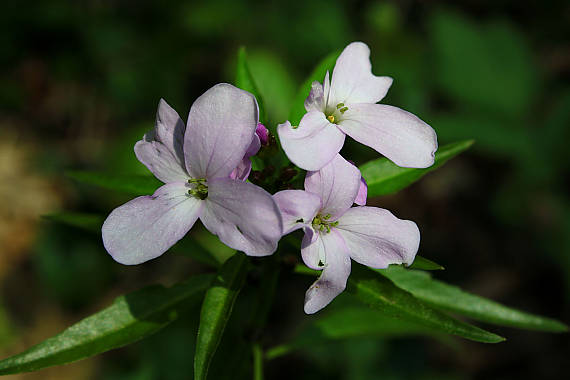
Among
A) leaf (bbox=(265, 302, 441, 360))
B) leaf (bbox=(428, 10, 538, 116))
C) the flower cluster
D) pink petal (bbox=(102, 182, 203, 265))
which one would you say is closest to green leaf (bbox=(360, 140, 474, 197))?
the flower cluster

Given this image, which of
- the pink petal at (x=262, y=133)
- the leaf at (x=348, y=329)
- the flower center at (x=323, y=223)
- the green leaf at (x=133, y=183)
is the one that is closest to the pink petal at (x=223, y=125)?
the pink petal at (x=262, y=133)

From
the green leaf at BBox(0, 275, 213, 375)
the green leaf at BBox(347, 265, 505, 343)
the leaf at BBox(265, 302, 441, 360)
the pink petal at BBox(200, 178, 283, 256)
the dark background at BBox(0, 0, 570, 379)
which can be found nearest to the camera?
the pink petal at BBox(200, 178, 283, 256)

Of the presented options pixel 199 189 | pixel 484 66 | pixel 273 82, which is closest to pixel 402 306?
pixel 199 189

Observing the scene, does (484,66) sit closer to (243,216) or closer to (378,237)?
(378,237)

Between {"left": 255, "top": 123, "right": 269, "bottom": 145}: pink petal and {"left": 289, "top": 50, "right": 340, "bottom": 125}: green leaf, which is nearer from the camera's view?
{"left": 255, "top": 123, "right": 269, "bottom": 145}: pink petal

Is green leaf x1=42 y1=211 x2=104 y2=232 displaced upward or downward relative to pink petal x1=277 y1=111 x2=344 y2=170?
downward

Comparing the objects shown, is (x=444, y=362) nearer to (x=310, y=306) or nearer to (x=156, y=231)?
(x=310, y=306)

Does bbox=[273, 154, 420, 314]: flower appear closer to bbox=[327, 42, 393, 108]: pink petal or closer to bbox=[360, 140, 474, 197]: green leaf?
bbox=[327, 42, 393, 108]: pink petal
